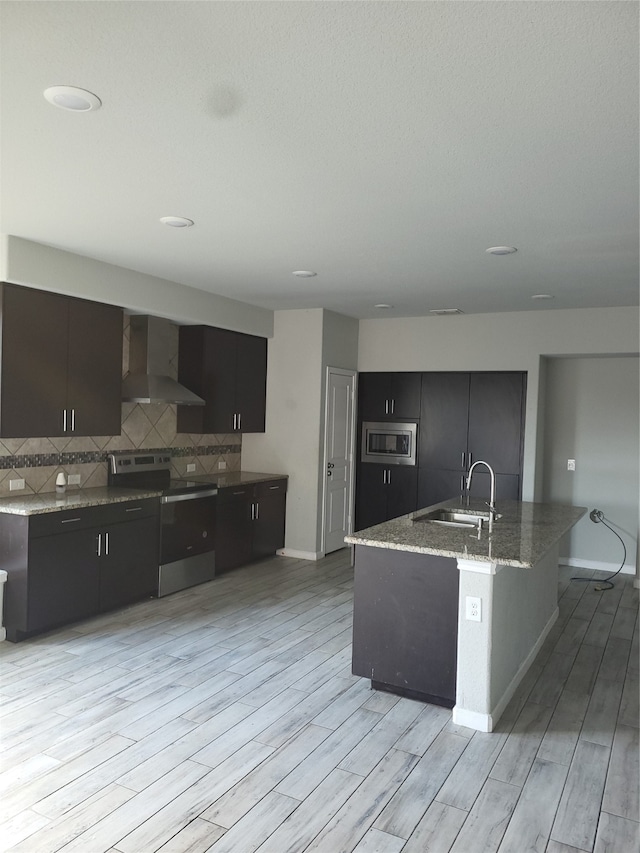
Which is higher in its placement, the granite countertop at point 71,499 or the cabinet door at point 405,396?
the cabinet door at point 405,396

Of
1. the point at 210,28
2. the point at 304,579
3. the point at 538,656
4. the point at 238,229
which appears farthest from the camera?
the point at 304,579

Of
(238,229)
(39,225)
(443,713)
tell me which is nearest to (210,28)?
(238,229)

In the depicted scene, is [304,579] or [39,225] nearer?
[39,225]

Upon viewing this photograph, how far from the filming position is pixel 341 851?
7.31 feet

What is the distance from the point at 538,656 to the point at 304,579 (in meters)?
2.30

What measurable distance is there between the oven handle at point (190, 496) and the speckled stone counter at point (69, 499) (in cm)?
9

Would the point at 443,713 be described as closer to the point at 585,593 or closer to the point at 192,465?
the point at 585,593

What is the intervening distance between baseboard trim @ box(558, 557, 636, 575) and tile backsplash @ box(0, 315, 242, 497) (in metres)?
3.66

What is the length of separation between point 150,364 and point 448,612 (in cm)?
331

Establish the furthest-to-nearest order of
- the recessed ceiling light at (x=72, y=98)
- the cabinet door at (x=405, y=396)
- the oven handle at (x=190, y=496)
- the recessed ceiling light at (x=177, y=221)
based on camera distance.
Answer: the cabinet door at (x=405, y=396) → the oven handle at (x=190, y=496) → the recessed ceiling light at (x=177, y=221) → the recessed ceiling light at (x=72, y=98)

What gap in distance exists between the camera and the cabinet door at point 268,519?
6.33 meters

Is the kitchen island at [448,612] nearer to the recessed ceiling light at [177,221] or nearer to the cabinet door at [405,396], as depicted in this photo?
the recessed ceiling light at [177,221]

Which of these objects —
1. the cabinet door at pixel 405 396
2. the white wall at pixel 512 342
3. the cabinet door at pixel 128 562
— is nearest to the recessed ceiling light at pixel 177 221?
the cabinet door at pixel 128 562

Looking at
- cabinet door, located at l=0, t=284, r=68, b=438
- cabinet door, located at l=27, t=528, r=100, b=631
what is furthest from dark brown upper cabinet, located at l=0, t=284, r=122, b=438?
cabinet door, located at l=27, t=528, r=100, b=631
